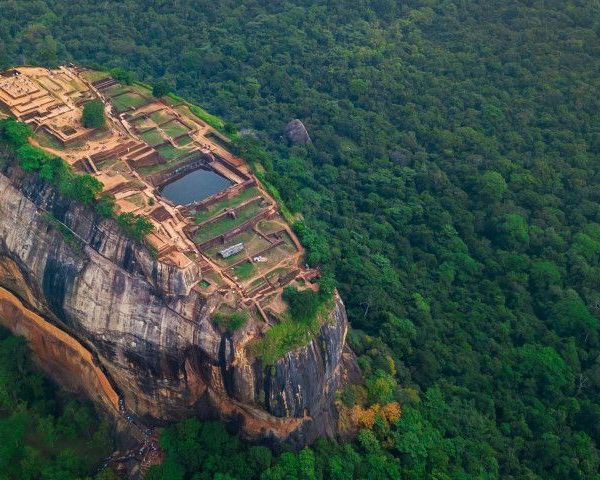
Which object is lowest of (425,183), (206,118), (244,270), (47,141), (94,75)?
(425,183)

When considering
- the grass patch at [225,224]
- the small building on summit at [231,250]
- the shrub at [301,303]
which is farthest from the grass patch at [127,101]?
the shrub at [301,303]

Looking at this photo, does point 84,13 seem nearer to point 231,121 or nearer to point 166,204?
point 231,121

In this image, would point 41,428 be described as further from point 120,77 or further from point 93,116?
point 120,77

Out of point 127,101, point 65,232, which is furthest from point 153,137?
point 65,232

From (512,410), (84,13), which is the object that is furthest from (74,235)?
(84,13)

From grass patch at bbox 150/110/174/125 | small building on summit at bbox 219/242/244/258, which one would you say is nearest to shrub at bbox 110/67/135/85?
grass patch at bbox 150/110/174/125
